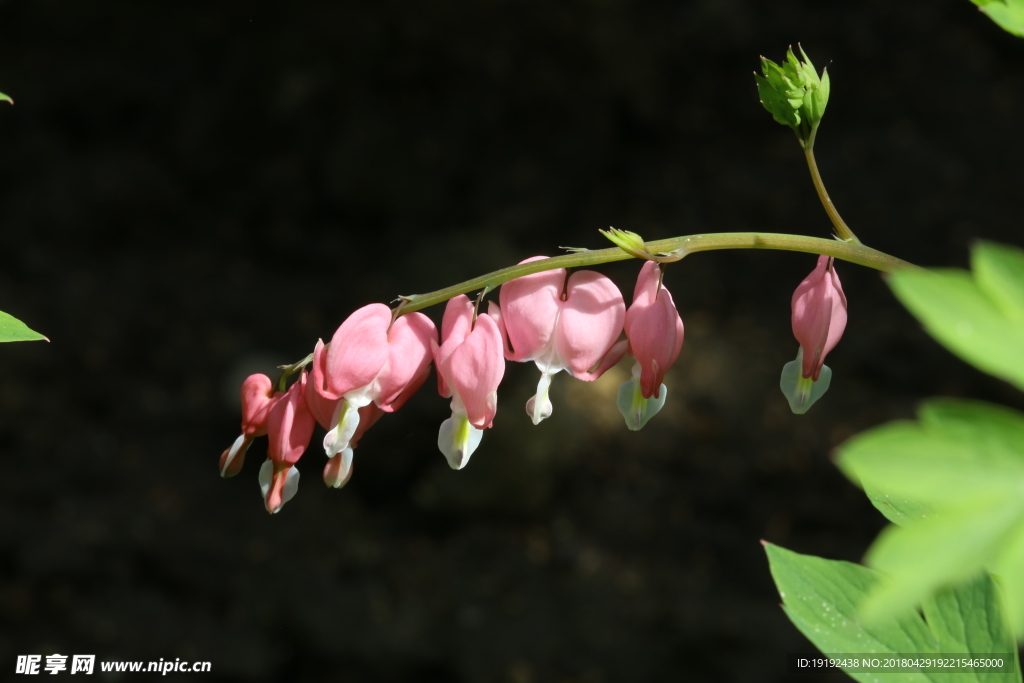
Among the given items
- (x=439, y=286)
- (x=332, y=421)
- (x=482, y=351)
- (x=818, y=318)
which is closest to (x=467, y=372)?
(x=482, y=351)

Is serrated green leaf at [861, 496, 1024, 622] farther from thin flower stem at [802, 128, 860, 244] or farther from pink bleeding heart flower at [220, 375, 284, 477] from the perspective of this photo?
pink bleeding heart flower at [220, 375, 284, 477]

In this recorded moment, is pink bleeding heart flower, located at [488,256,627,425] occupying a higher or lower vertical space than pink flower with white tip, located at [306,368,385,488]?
higher

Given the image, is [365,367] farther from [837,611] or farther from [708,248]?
[837,611]

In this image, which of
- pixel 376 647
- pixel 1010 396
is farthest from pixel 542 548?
pixel 1010 396

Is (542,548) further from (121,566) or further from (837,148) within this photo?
(837,148)

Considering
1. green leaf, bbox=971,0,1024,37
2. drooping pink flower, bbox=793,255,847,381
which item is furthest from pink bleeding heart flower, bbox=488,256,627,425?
green leaf, bbox=971,0,1024,37

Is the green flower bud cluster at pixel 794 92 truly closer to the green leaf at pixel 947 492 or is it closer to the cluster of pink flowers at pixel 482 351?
the cluster of pink flowers at pixel 482 351
